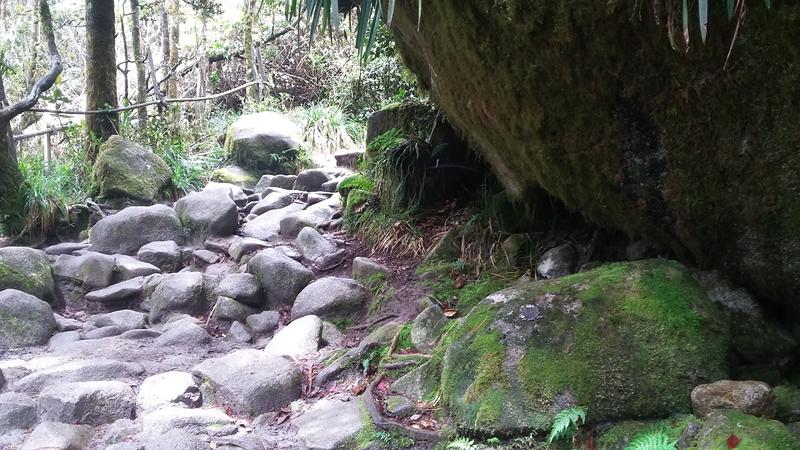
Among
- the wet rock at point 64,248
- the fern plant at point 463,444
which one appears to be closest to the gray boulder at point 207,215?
the wet rock at point 64,248

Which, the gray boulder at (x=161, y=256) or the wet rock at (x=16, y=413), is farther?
the gray boulder at (x=161, y=256)

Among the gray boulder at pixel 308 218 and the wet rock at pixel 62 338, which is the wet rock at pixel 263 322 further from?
the gray boulder at pixel 308 218

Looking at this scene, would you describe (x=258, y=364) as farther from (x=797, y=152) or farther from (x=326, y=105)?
(x=326, y=105)

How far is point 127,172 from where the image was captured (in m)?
7.64

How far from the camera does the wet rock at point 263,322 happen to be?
4671mm

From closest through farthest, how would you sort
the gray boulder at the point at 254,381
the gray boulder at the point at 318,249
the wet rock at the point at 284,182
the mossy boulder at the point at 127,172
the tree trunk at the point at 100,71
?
the gray boulder at the point at 254,381
the gray boulder at the point at 318,249
the mossy boulder at the point at 127,172
the tree trunk at the point at 100,71
the wet rock at the point at 284,182

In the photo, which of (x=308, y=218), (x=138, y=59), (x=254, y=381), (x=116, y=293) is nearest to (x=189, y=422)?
(x=254, y=381)

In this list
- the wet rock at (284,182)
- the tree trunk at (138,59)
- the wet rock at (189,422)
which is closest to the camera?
the wet rock at (189,422)

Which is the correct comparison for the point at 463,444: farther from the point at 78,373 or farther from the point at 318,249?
the point at 318,249

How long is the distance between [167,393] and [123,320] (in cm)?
173

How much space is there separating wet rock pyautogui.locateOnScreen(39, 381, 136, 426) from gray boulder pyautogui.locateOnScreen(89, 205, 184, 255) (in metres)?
3.08

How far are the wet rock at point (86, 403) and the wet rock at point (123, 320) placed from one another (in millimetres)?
1458

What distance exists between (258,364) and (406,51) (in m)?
2.25

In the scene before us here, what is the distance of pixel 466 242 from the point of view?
179 inches
